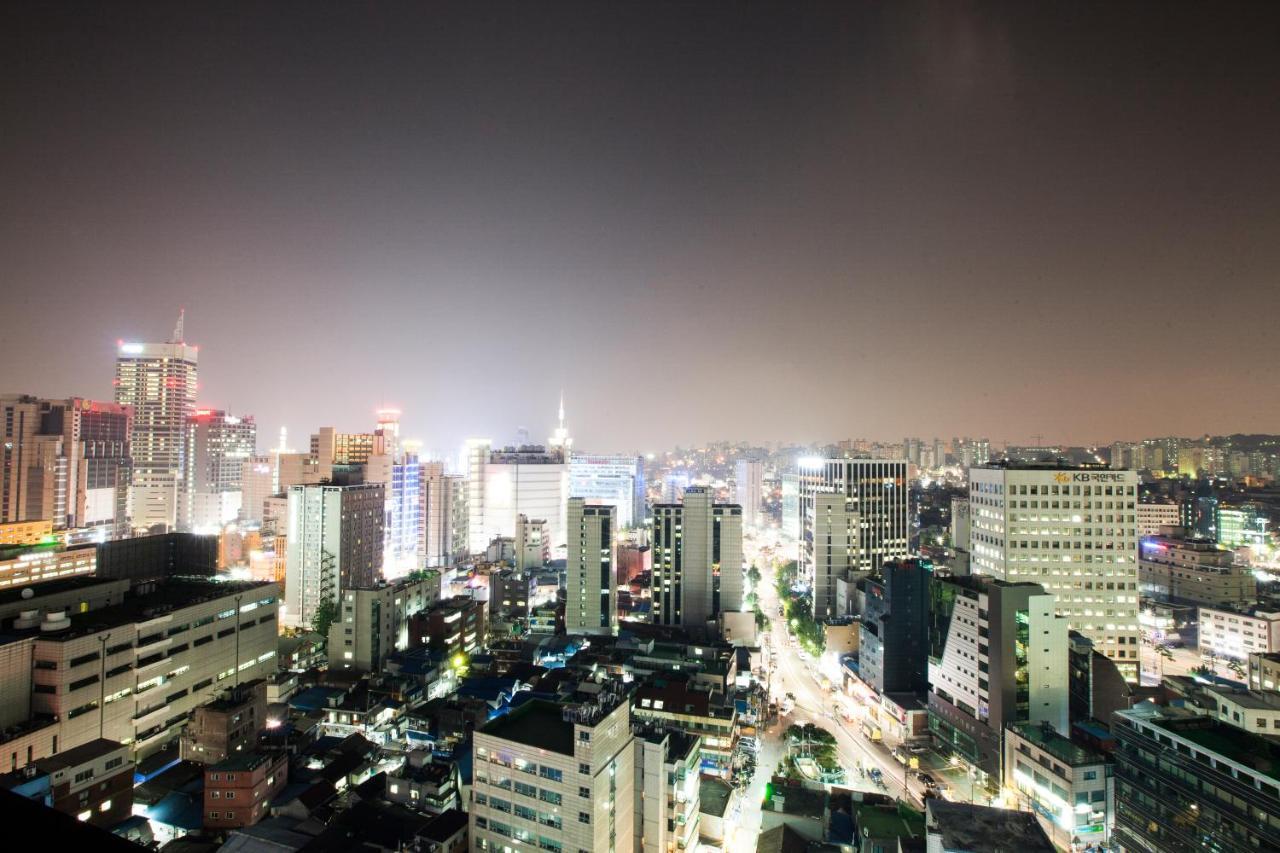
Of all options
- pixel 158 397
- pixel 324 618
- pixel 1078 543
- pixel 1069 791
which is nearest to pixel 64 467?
pixel 158 397

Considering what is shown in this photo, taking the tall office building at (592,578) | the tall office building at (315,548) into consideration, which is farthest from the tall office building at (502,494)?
the tall office building at (592,578)

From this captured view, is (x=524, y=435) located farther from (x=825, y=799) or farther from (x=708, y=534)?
(x=825, y=799)

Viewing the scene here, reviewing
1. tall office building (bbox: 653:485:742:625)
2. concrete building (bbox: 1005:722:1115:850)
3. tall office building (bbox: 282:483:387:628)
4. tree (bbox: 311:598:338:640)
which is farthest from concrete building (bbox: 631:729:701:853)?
tall office building (bbox: 282:483:387:628)

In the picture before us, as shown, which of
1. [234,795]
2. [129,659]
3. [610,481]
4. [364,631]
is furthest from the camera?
[610,481]

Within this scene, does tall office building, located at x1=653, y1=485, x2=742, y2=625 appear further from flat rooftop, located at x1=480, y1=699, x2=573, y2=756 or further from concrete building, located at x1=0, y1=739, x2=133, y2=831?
concrete building, located at x1=0, y1=739, x2=133, y2=831

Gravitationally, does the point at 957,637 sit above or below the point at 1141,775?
above

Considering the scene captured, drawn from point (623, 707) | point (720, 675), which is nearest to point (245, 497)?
point (720, 675)

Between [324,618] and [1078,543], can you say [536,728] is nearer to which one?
[324,618]
